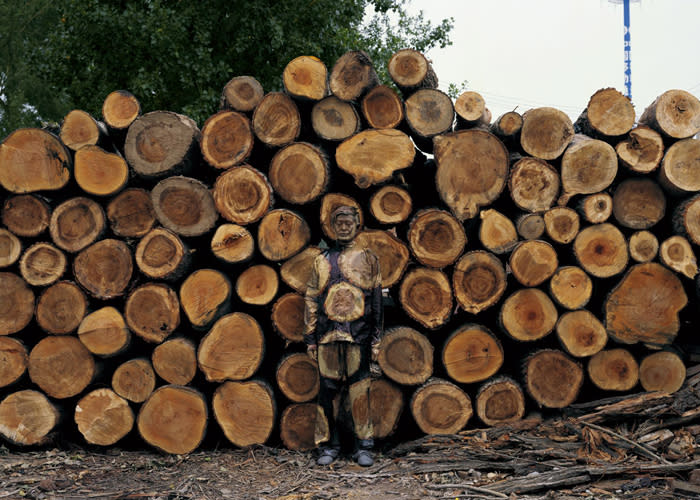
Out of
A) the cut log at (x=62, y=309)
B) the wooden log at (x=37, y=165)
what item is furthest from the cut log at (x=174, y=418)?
the wooden log at (x=37, y=165)

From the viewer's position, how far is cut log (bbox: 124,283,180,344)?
3982 millimetres

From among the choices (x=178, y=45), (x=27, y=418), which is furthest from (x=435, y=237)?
(x=178, y=45)

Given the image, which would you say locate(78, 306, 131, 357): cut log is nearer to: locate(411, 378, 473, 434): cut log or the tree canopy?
locate(411, 378, 473, 434): cut log

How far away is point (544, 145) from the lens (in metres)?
3.97

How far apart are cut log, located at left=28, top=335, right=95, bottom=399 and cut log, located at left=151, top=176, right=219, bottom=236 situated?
1.17 meters

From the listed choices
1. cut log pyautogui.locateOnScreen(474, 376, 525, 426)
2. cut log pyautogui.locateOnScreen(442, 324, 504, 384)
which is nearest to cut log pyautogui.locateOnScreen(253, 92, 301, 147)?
cut log pyautogui.locateOnScreen(442, 324, 504, 384)

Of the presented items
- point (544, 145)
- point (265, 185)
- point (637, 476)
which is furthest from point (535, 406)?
point (265, 185)

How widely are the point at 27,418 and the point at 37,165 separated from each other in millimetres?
1913

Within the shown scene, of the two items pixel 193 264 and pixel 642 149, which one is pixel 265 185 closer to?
pixel 193 264

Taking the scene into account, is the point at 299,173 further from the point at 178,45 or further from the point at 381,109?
the point at 178,45

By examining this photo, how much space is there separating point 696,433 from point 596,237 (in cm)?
145

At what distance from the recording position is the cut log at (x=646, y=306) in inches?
156

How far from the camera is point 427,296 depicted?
3961 mm

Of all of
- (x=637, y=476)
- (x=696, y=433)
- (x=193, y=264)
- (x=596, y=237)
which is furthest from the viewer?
(x=193, y=264)
